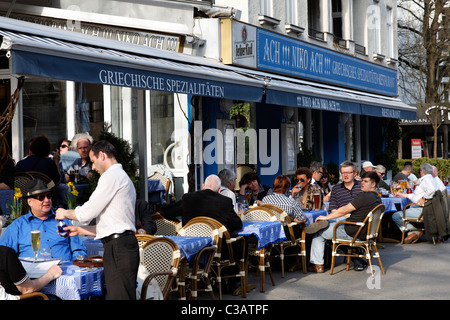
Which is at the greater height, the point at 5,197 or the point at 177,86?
the point at 177,86

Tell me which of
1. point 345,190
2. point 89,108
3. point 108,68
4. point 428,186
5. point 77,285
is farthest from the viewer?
point 89,108

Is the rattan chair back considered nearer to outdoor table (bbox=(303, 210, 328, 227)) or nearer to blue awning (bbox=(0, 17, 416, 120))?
outdoor table (bbox=(303, 210, 328, 227))

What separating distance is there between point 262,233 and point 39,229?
3300 millimetres

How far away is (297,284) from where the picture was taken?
359 inches

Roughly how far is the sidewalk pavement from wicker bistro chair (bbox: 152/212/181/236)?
0.96 meters

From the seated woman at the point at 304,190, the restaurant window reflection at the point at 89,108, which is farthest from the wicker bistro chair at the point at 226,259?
the restaurant window reflection at the point at 89,108

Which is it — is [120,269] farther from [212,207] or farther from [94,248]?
[212,207]

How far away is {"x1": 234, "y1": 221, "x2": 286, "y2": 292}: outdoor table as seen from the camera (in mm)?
8477

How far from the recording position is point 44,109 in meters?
12.7

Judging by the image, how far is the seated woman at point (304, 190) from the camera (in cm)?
1090

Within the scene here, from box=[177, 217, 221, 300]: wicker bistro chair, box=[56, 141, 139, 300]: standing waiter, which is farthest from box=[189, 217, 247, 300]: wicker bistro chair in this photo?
box=[56, 141, 139, 300]: standing waiter

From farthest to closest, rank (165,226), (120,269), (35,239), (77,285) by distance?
1. (165,226)
2. (35,239)
3. (120,269)
4. (77,285)

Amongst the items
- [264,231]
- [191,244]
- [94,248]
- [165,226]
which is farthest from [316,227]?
[94,248]
